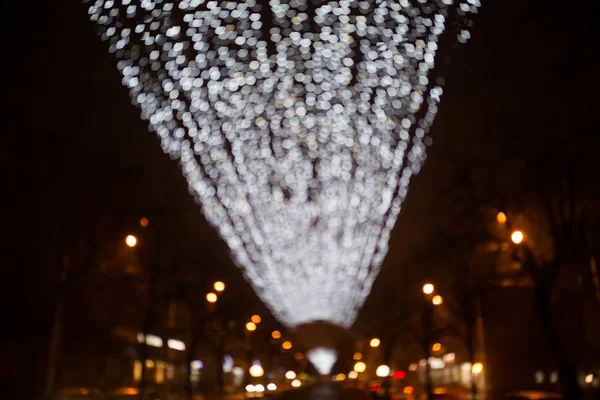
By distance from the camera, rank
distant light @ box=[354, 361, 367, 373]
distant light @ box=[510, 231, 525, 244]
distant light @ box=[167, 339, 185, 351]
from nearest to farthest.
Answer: distant light @ box=[510, 231, 525, 244] → distant light @ box=[167, 339, 185, 351] → distant light @ box=[354, 361, 367, 373]

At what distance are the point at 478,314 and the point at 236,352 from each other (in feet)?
203

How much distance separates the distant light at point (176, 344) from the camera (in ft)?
249

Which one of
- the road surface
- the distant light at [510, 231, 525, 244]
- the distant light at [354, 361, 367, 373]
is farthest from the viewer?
the distant light at [354, 361, 367, 373]

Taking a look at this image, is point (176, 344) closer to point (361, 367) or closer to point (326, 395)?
point (326, 395)

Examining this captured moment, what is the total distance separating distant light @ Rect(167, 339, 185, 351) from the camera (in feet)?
249

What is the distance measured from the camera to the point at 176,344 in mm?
78500

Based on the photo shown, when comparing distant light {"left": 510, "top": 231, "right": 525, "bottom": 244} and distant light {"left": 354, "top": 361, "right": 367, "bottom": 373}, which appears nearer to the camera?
distant light {"left": 510, "top": 231, "right": 525, "bottom": 244}

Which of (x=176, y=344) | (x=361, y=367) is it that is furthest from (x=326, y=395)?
(x=361, y=367)

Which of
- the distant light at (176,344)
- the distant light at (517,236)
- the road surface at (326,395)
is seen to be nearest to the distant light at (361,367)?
the distant light at (176,344)

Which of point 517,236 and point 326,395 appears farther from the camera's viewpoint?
point 326,395

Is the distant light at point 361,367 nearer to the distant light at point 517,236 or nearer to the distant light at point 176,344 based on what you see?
the distant light at point 176,344

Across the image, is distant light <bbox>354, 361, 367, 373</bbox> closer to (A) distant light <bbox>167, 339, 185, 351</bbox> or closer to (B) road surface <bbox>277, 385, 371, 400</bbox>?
(A) distant light <bbox>167, 339, 185, 351</bbox>

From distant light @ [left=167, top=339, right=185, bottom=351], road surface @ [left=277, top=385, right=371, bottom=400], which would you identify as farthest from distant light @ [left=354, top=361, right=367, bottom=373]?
road surface @ [left=277, top=385, right=371, bottom=400]

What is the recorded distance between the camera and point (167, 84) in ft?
76.2
